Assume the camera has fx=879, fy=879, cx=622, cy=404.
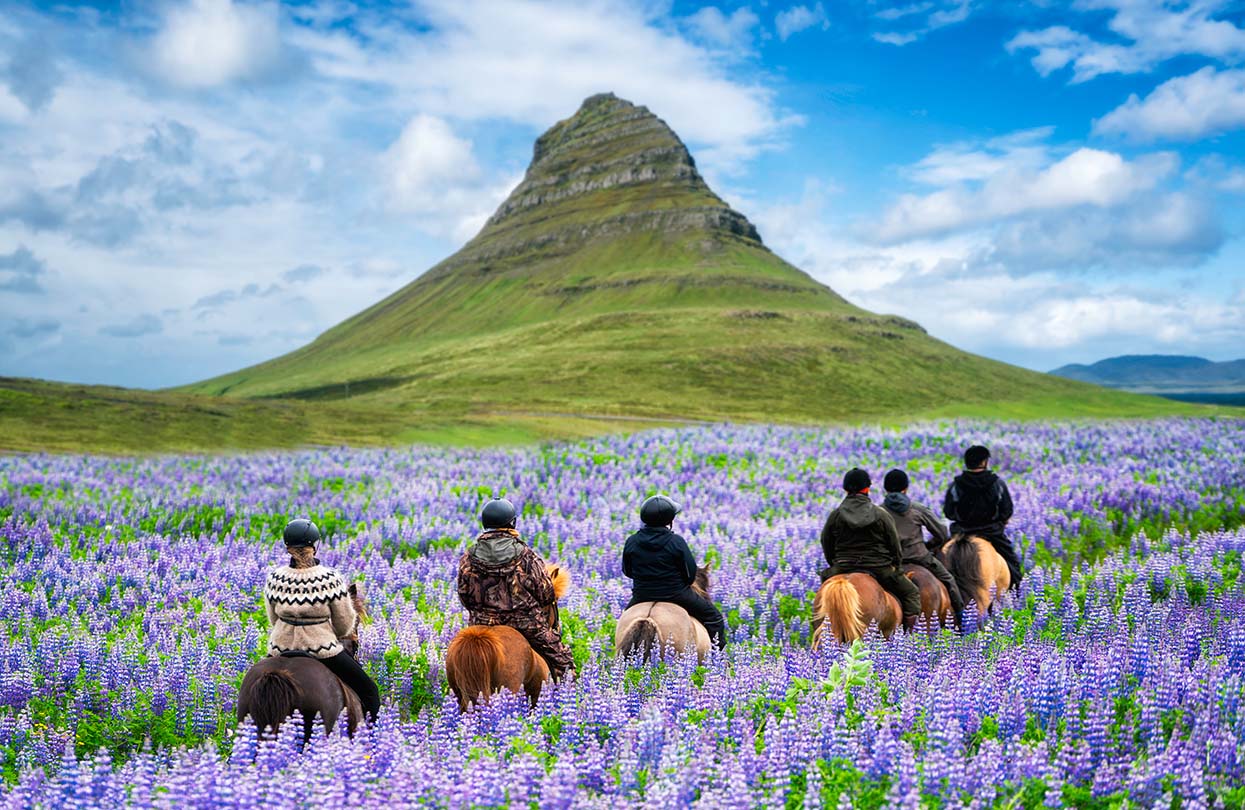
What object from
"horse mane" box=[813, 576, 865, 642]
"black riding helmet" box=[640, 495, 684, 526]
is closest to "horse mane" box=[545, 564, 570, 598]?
"black riding helmet" box=[640, 495, 684, 526]

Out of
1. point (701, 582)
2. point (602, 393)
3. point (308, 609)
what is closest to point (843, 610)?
point (701, 582)

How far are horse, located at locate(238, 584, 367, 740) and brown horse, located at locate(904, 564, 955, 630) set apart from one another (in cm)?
754

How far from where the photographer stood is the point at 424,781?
212 inches

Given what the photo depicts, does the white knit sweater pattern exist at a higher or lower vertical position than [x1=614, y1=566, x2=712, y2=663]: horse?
higher

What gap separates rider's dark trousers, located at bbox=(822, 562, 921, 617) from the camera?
37.2 ft

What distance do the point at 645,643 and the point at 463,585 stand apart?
2149 millimetres

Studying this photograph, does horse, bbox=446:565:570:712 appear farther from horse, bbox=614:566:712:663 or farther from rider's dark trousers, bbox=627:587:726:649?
rider's dark trousers, bbox=627:587:726:649

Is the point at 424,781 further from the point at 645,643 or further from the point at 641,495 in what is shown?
the point at 641,495

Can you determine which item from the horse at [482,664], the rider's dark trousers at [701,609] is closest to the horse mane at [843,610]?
the rider's dark trousers at [701,609]

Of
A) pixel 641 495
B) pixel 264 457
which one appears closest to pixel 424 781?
pixel 641 495

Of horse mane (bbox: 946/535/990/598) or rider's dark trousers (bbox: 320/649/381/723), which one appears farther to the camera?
horse mane (bbox: 946/535/990/598)

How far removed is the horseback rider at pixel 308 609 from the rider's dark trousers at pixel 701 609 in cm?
362

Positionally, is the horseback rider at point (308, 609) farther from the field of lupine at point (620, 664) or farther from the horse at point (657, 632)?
the horse at point (657, 632)

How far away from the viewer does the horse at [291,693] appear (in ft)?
24.1
